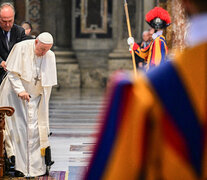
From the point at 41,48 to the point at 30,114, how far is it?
0.67 m

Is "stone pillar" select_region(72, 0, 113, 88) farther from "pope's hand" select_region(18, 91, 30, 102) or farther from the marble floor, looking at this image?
"pope's hand" select_region(18, 91, 30, 102)

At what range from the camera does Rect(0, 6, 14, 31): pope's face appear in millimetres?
6137

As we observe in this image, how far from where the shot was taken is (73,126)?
30.1ft

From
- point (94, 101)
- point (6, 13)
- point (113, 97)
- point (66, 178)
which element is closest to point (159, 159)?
point (113, 97)

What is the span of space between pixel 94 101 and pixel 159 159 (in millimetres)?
11584

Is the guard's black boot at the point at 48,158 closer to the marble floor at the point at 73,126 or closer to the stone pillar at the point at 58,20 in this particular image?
the marble floor at the point at 73,126

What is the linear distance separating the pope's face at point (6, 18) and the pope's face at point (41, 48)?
832 millimetres

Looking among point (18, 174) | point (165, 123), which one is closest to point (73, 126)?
point (18, 174)

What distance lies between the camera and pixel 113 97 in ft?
3.47

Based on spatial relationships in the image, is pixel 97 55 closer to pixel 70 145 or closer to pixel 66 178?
pixel 70 145

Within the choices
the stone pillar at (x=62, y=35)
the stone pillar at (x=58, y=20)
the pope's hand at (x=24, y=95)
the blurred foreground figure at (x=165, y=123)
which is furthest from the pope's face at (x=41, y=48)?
the stone pillar at (x=58, y=20)

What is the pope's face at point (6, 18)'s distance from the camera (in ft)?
20.1

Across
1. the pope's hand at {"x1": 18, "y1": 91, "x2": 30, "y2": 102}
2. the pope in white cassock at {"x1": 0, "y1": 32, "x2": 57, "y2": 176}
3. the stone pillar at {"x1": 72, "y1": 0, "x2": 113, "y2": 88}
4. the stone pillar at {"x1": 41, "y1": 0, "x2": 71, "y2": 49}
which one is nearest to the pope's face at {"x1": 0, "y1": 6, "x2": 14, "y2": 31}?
the pope in white cassock at {"x1": 0, "y1": 32, "x2": 57, "y2": 176}

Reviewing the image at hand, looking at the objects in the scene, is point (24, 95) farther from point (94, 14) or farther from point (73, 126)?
point (94, 14)
